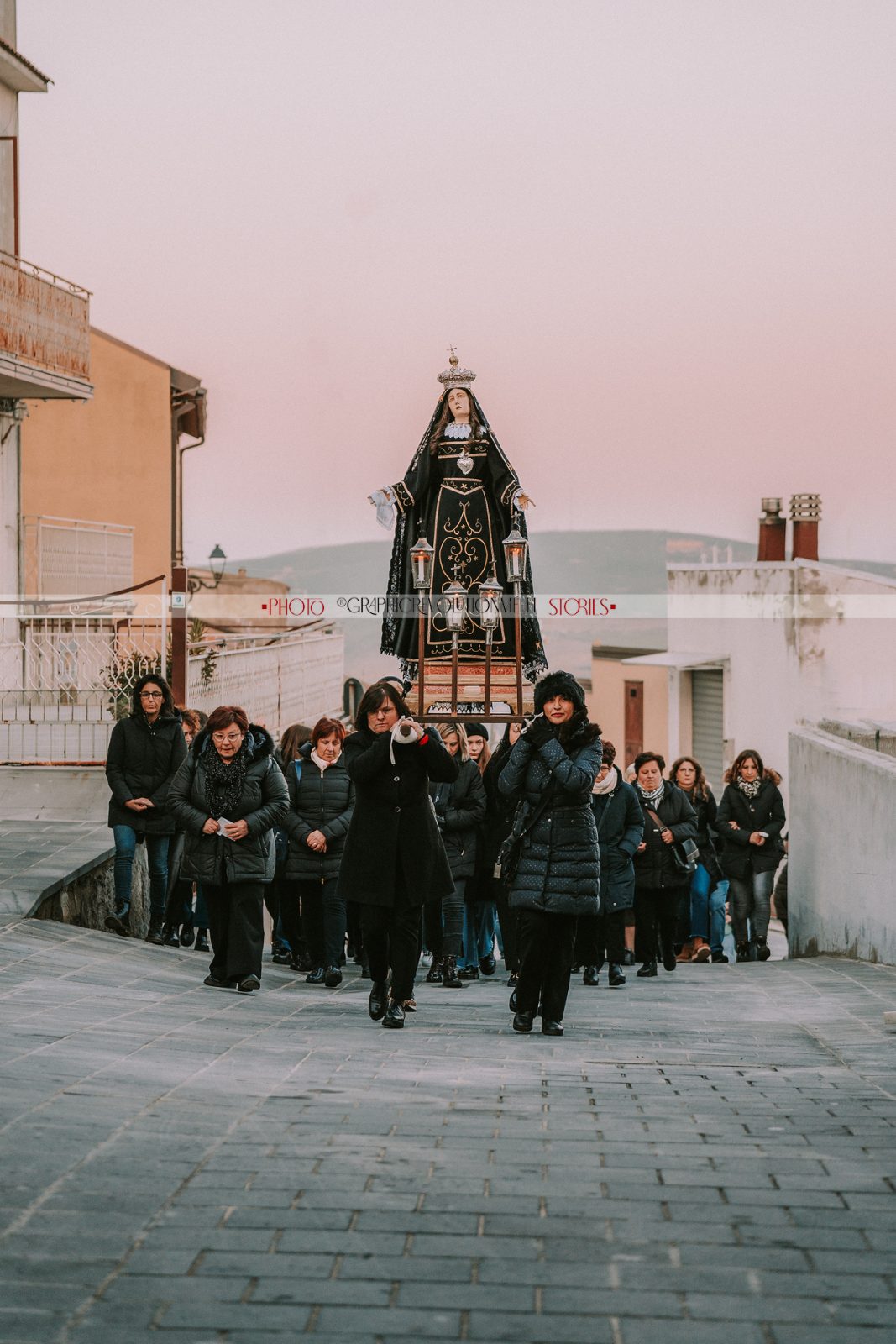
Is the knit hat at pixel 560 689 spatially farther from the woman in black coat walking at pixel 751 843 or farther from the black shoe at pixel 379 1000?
the woman in black coat walking at pixel 751 843

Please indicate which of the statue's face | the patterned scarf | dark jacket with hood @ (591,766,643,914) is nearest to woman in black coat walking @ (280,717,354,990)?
the patterned scarf

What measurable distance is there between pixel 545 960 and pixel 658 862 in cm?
386

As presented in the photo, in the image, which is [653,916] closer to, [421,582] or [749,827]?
[749,827]

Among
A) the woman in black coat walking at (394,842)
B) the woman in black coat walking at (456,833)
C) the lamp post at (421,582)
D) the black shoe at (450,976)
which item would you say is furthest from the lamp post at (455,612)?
the woman in black coat walking at (394,842)

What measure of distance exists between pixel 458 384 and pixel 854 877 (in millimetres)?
6917

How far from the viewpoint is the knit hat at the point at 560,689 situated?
24.6 ft

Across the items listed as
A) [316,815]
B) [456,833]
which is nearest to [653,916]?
[456,833]

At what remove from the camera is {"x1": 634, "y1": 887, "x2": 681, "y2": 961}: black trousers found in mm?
11164

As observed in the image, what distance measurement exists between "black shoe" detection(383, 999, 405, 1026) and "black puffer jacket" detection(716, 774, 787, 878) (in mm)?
5587

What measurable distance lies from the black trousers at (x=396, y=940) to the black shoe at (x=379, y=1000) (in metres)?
0.03

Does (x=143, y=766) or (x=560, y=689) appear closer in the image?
(x=560, y=689)

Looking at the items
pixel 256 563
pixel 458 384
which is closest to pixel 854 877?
pixel 458 384

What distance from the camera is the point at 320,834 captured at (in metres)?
9.62

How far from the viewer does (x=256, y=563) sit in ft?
148
